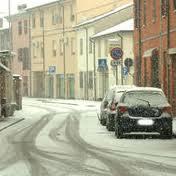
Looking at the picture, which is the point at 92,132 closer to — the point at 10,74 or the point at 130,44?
the point at 10,74

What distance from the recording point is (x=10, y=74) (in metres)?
36.1

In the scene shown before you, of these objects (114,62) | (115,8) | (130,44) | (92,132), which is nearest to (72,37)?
(115,8)

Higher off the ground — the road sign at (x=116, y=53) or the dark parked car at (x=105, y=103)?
the road sign at (x=116, y=53)

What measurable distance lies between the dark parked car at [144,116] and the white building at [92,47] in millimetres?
38643

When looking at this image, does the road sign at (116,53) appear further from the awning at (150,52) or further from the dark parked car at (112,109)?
the dark parked car at (112,109)

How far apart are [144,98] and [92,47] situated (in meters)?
42.7

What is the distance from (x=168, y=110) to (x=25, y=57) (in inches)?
2500

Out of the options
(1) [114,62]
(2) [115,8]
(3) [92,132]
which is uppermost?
(2) [115,8]

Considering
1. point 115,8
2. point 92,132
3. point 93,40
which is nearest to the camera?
point 92,132

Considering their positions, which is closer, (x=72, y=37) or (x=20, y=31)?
(x=72, y=37)

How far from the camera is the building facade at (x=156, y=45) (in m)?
32.5

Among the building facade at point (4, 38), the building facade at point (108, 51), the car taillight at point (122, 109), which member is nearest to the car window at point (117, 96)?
the car taillight at point (122, 109)

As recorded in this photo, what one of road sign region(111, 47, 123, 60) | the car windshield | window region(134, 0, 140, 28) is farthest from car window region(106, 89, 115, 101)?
window region(134, 0, 140, 28)

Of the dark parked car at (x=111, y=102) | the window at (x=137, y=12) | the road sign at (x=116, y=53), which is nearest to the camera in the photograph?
the dark parked car at (x=111, y=102)
